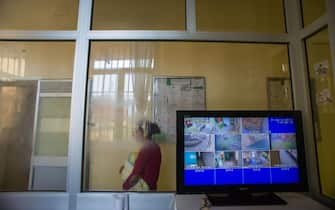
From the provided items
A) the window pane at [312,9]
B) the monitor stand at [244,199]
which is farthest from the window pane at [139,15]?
the monitor stand at [244,199]

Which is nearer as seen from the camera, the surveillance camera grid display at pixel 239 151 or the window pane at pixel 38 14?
the surveillance camera grid display at pixel 239 151

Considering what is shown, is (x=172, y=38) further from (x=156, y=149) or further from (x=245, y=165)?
(x=245, y=165)

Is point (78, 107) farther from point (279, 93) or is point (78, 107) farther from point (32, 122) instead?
point (279, 93)

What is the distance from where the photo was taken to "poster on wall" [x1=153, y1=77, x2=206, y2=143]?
5.53 feet

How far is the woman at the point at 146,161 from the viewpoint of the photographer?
1.54 m

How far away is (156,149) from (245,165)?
0.69m

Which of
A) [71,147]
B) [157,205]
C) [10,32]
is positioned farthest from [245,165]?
[10,32]

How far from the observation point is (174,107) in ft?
5.64

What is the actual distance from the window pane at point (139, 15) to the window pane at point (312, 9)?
3.04ft

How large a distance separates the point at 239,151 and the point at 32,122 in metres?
1.53

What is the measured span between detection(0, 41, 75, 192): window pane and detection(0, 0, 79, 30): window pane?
7.7 inches

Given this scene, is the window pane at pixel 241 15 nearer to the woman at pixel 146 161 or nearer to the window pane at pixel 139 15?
the window pane at pixel 139 15

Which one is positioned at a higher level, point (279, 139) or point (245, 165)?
point (279, 139)

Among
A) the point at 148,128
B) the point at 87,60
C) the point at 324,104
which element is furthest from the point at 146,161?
the point at 324,104
